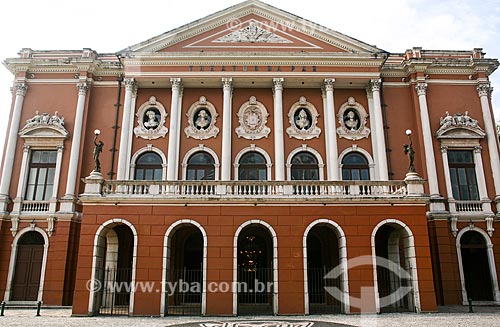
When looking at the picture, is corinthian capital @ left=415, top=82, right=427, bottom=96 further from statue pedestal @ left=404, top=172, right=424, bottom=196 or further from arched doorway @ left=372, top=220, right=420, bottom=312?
arched doorway @ left=372, top=220, right=420, bottom=312

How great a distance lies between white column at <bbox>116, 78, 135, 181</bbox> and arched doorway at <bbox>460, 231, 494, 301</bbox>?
61.3 ft

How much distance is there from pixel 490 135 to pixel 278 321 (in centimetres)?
1711

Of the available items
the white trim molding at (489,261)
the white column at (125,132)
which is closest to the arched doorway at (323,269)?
the white trim molding at (489,261)

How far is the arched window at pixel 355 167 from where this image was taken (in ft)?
80.2

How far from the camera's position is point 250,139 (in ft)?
81.3

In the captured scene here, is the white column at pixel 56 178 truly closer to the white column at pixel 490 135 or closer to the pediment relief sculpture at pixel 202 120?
the pediment relief sculpture at pixel 202 120

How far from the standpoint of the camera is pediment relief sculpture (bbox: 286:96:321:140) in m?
24.9

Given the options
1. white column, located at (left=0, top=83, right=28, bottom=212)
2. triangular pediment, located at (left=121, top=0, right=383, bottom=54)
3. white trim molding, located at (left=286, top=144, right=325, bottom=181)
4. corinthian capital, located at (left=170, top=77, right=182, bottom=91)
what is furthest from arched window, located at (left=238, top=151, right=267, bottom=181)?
white column, located at (left=0, top=83, right=28, bottom=212)

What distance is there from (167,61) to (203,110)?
3.45 metres

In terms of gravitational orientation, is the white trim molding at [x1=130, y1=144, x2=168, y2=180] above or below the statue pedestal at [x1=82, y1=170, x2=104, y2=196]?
above

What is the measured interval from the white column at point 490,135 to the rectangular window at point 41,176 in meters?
24.4

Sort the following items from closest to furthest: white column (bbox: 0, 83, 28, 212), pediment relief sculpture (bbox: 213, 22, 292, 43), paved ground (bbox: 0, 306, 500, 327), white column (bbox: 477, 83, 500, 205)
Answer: paved ground (bbox: 0, 306, 500, 327), white column (bbox: 0, 83, 28, 212), white column (bbox: 477, 83, 500, 205), pediment relief sculpture (bbox: 213, 22, 292, 43)

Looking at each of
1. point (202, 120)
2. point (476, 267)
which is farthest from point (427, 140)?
point (202, 120)

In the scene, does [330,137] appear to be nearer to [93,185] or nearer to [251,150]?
[251,150]
